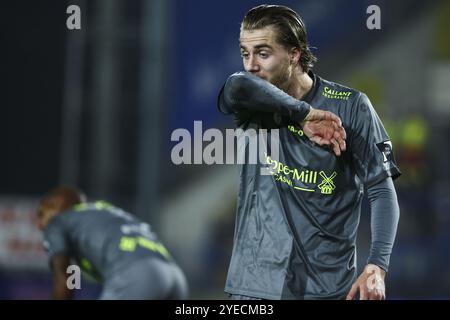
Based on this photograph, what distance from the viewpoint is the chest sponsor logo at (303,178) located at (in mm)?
3094

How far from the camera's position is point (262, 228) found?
10.3 feet

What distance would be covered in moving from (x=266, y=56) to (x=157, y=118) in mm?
6677

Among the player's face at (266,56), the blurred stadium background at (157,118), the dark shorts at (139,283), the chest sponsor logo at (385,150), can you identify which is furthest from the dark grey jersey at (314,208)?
the blurred stadium background at (157,118)

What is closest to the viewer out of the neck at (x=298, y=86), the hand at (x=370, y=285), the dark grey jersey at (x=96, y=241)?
the hand at (x=370, y=285)

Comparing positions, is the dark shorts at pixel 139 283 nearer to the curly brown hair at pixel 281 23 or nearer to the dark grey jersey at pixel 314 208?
the dark grey jersey at pixel 314 208

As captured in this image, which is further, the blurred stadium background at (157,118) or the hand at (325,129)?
the blurred stadium background at (157,118)

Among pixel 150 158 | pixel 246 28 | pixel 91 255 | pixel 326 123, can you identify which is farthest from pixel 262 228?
pixel 150 158

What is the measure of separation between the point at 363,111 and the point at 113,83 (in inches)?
270

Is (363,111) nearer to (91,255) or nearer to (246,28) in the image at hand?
(246,28)

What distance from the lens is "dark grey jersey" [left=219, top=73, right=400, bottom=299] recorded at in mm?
3084

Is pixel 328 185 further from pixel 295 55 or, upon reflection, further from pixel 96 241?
pixel 96 241

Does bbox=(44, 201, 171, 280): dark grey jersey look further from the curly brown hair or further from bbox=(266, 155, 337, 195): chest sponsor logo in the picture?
the curly brown hair

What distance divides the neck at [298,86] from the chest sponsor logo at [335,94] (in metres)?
0.06

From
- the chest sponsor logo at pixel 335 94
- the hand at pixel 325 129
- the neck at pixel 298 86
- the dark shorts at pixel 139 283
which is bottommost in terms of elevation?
the dark shorts at pixel 139 283
